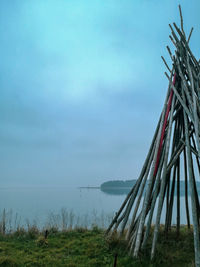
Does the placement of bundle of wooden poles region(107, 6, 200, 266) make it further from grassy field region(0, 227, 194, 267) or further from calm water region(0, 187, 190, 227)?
calm water region(0, 187, 190, 227)

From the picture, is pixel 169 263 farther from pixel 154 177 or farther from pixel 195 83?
pixel 195 83

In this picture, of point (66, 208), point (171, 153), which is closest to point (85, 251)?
point (171, 153)

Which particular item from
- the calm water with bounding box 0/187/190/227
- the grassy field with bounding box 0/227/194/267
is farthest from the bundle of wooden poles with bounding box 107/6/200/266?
the calm water with bounding box 0/187/190/227

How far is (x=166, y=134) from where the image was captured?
4.49 metres

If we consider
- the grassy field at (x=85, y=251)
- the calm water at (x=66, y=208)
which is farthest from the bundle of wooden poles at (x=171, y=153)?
the calm water at (x=66, y=208)

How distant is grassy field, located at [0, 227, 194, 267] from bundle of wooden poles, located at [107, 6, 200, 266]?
0.23 metres

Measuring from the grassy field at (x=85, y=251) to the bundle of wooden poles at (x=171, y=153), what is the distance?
23 centimetres

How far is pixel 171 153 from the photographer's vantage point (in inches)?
185

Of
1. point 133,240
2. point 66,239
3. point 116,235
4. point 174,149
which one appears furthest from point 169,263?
point 66,239

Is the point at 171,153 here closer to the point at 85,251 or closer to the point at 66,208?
the point at 85,251

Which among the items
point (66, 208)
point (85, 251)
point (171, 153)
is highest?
point (171, 153)

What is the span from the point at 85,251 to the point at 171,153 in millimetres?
2525

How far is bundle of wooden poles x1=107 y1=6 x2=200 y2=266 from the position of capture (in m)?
3.77

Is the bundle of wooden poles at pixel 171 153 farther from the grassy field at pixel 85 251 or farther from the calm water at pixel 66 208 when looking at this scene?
the calm water at pixel 66 208
